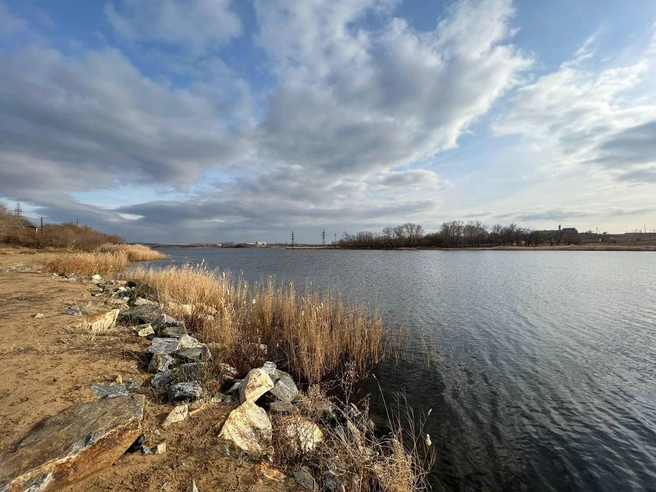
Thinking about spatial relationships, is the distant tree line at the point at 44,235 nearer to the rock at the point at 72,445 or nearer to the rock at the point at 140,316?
the rock at the point at 140,316

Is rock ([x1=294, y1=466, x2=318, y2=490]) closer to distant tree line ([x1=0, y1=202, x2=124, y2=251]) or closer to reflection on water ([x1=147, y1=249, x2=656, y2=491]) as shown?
reflection on water ([x1=147, y1=249, x2=656, y2=491])

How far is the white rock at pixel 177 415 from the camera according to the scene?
156 inches

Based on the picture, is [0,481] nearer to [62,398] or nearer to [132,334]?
[62,398]

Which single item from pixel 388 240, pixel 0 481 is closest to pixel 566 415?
pixel 0 481

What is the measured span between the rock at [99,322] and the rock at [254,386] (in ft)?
13.2

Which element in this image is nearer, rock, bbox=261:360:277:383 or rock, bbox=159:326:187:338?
rock, bbox=261:360:277:383

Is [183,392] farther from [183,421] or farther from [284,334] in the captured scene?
[284,334]

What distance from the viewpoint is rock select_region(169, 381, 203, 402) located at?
14.7 ft

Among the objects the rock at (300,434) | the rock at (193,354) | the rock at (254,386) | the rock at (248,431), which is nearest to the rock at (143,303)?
the rock at (193,354)

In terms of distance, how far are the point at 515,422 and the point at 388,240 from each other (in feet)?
359

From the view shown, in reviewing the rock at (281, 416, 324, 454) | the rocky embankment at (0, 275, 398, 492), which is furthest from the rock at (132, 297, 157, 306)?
the rock at (281, 416, 324, 454)

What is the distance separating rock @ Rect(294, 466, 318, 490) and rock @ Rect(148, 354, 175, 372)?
3.03 m

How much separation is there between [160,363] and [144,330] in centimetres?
214

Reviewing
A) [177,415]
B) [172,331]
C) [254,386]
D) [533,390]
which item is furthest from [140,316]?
[533,390]
